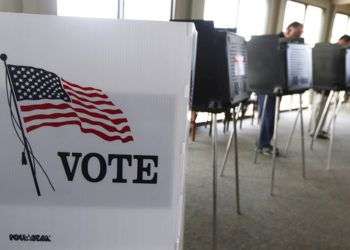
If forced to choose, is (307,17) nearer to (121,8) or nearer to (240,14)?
(240,14)

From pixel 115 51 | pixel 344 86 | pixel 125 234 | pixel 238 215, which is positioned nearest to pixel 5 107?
pixel 115 51

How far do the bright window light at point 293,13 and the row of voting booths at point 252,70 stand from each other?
375 cm

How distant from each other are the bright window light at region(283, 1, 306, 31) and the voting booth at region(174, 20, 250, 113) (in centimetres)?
566

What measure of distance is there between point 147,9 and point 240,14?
2083 millimetres


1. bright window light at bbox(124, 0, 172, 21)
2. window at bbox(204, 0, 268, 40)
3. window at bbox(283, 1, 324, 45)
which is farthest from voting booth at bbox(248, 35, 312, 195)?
window at bbox(283, 1, 324, 45)

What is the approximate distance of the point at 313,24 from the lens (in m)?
8.02

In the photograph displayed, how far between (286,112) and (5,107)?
640cm

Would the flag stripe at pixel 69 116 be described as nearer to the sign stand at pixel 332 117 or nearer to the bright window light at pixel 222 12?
the sign stand at pixel 332 117

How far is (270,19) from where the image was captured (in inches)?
253

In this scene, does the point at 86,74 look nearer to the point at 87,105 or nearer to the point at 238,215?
the point at 87,105

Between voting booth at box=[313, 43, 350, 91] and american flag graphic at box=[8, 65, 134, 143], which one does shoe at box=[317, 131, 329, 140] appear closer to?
voting booth at box=[313, 43, 350, 91]

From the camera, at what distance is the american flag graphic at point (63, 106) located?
2.28 ft

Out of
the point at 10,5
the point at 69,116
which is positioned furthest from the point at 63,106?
the point at 10,5

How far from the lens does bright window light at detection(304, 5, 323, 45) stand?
7.68 m
